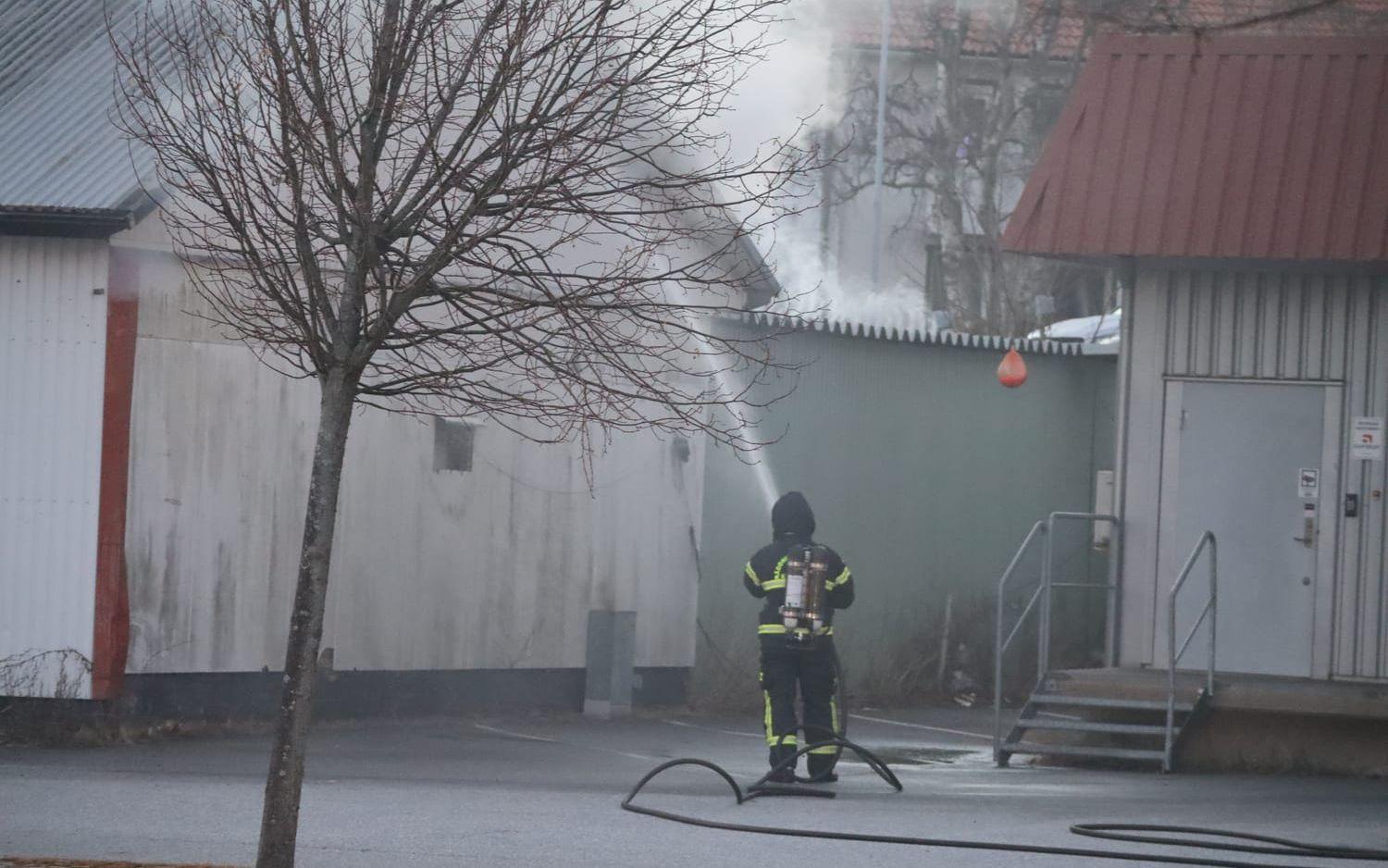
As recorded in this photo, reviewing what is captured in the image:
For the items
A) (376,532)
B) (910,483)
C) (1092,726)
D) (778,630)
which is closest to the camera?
(778,630)

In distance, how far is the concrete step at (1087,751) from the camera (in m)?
12.7

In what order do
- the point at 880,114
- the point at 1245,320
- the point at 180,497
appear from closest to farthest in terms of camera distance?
the point at 180,497 → the point at 1245,320 → the point at 880,114

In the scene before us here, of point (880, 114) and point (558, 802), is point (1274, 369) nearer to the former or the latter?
point (558, 802)

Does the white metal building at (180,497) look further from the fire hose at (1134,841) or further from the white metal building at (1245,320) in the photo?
the white metal building at (1245,320)

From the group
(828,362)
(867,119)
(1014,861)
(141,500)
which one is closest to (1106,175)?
(828,362)

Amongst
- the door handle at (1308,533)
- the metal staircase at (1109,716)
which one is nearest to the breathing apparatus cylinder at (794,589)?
the metal staircase at (1109,716)

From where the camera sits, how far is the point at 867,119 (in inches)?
1200

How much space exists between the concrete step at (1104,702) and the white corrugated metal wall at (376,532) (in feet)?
12.9

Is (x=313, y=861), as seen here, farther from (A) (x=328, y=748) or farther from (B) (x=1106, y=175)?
(B) (x=1106, y=175)

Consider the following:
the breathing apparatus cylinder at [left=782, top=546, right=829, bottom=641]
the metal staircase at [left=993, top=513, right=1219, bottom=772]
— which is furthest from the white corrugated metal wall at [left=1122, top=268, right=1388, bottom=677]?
the breathing apparatus cylinder at [left=782, top=546, right=829, bottom=641]

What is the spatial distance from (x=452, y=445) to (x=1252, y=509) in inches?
243

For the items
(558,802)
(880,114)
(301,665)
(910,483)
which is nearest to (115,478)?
(558,802)

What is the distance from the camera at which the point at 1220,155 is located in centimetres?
1359

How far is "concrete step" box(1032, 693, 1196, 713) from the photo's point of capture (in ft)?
42.1
